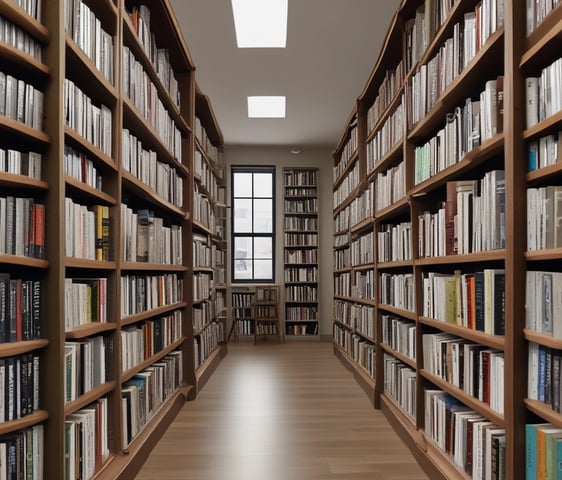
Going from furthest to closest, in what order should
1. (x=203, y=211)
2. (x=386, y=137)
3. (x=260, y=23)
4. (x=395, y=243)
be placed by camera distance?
1. (x=203, y=211)
2. (x=260, y=23)
3. (x=386, y=137)
4. (x=395, y=243)

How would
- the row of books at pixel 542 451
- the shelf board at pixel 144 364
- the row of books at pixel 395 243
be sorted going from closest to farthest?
1. the row of books at pixel 542 451
2. the shelf board at pixel 144 364
3. the row of books at pixel 395 243

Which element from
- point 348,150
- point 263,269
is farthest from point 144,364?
point 263,269

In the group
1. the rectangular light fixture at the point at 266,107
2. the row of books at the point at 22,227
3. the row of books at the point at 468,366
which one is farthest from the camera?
the rectangular light fixture at the point at 266,107

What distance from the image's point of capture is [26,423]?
1741 millimetres

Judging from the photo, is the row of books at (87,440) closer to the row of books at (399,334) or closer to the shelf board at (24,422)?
the shelf board at (24,422)

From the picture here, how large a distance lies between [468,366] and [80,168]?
6.26 feet

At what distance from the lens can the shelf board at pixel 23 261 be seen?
1673 mm

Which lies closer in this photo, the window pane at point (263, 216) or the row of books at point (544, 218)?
the row of books at point (544, 218)

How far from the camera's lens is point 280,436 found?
3.51 meters

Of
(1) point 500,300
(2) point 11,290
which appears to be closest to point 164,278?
(2) point 11,290

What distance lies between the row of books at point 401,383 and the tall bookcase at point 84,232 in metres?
1.62

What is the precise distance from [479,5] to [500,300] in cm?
127

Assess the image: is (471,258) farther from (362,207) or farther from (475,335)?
(362,207)

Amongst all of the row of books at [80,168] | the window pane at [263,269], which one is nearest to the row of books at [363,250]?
the row of books at [80,168]
